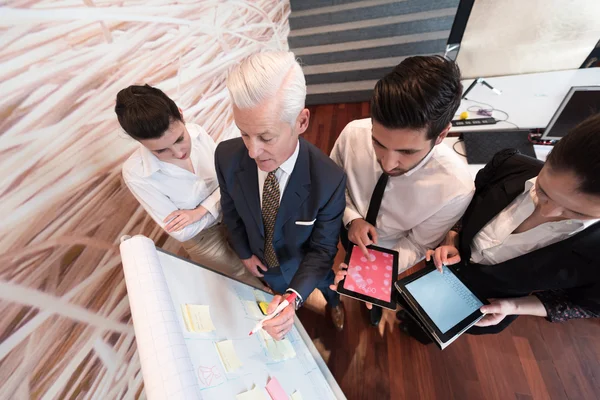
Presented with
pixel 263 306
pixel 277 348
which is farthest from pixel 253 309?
pixel 277 348

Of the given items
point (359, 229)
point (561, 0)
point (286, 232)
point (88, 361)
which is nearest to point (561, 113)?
point (561, 0)

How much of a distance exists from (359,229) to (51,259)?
1.30 metres

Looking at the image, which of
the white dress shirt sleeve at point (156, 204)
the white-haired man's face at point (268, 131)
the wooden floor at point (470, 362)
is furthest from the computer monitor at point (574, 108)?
the white dress shirt sleeve at point (156, 204)

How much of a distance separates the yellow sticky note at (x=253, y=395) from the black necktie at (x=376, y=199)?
85 centimetres

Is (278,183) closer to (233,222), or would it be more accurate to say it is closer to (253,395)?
(233,222)

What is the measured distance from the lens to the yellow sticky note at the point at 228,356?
2.45ft

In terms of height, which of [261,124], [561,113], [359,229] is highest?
[261,124]

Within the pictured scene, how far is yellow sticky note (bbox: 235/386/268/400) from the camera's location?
718 millimetres

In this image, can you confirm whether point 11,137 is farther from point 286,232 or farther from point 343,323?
point 343,323

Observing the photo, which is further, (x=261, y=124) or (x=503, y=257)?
(x=503, y=257)

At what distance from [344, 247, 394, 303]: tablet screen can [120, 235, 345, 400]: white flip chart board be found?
0.39 metres

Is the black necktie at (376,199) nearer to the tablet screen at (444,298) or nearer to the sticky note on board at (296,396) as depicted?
the tablet screen at (444,298)

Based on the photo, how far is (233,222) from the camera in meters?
1.35

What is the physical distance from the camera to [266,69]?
2.47 ft
